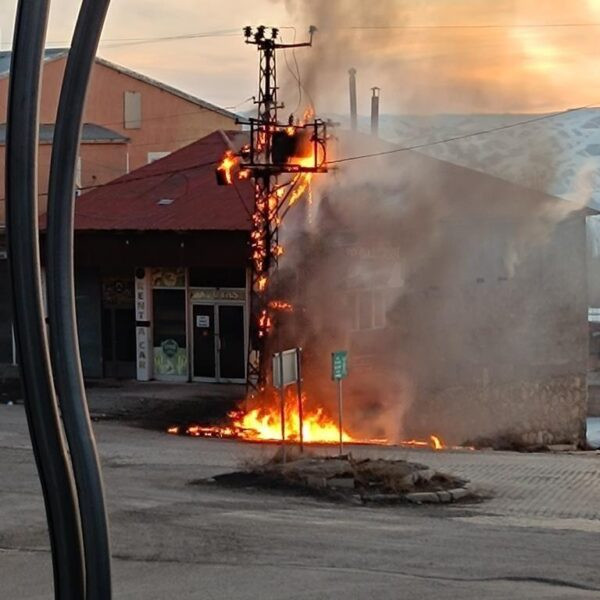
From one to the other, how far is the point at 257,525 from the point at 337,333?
48.8 ft

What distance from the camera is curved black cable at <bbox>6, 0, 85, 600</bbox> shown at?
661cm

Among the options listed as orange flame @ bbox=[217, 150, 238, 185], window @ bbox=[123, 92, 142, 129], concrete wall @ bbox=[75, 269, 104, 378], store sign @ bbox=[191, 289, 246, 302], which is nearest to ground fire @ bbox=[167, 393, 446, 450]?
store sign @ bbox=[191, 289, 246, 302]

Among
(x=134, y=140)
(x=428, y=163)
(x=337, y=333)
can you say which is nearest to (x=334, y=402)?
(x=337, y=333)

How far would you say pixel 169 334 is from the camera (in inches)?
1212

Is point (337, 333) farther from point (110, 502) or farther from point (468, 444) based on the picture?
point (110, 502)

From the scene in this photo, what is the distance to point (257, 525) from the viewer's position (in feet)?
48.0

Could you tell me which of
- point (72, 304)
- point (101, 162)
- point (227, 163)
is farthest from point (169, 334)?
point (72, 304)

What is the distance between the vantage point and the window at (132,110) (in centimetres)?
4056

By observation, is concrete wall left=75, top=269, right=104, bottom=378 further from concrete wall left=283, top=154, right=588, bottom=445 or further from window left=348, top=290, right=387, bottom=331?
window left=348, top=290, right=387, bottom=331

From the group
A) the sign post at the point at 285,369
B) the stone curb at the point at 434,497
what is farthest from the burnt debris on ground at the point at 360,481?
the sign post at the point at 285,369

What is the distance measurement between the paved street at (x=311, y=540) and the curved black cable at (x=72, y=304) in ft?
15.2

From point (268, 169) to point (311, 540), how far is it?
12747 mm

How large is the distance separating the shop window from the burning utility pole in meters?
3.93

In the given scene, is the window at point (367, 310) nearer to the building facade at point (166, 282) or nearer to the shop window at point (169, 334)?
the building facade at point (166, 282)
